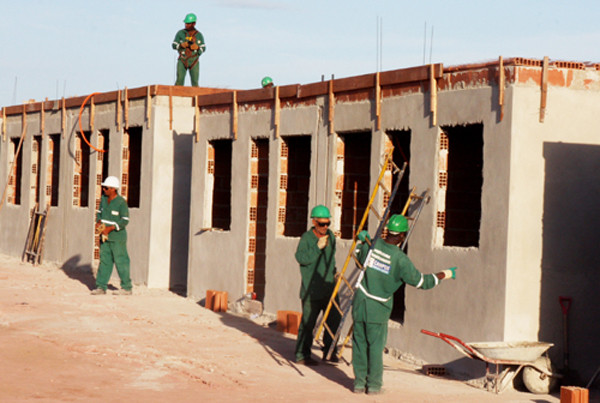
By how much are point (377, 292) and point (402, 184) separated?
493cm

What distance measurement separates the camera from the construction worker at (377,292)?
8.75 metres

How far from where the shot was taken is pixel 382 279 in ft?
29.0

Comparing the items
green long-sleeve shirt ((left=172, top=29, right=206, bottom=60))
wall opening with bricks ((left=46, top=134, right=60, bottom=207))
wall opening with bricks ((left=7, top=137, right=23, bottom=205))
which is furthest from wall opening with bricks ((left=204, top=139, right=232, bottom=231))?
wall opening with bricks ((left=7, top=137, right=23, bottom=205))

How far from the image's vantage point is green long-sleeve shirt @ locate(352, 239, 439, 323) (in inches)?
344

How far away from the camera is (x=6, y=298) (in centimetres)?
1552

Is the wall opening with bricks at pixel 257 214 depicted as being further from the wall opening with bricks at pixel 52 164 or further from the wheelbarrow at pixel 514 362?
the wall opening with bricks at pixel 52 164

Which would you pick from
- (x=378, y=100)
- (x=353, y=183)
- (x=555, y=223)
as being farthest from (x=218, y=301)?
(x=555, y=223)

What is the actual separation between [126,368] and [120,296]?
611 centimetres

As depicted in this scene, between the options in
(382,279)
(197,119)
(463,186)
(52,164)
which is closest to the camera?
(382,279)

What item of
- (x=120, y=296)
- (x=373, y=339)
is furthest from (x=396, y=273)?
(x=120, y=296)

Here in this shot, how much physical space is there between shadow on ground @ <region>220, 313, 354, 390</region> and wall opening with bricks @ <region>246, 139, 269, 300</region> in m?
0.89

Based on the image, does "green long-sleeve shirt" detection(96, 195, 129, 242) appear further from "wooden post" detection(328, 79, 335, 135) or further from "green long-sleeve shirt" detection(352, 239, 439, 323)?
"green long-sleeve shirt" detection(352, 239, 439, 323)

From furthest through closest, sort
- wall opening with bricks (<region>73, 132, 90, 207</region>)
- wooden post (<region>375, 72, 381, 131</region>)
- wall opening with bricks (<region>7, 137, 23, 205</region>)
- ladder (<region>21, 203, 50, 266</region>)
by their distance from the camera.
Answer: wall opening with bricks (<region>7, 137, 23, 205</region>) < ladder (<region>21, 203, 50, 266</region>) < wall opening with bricks (<region>73, 132, 90, 207</region>) < wooden post (<region>375, 72, 381, 131</region>)

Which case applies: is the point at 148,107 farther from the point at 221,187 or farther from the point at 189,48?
the point at 189,48
